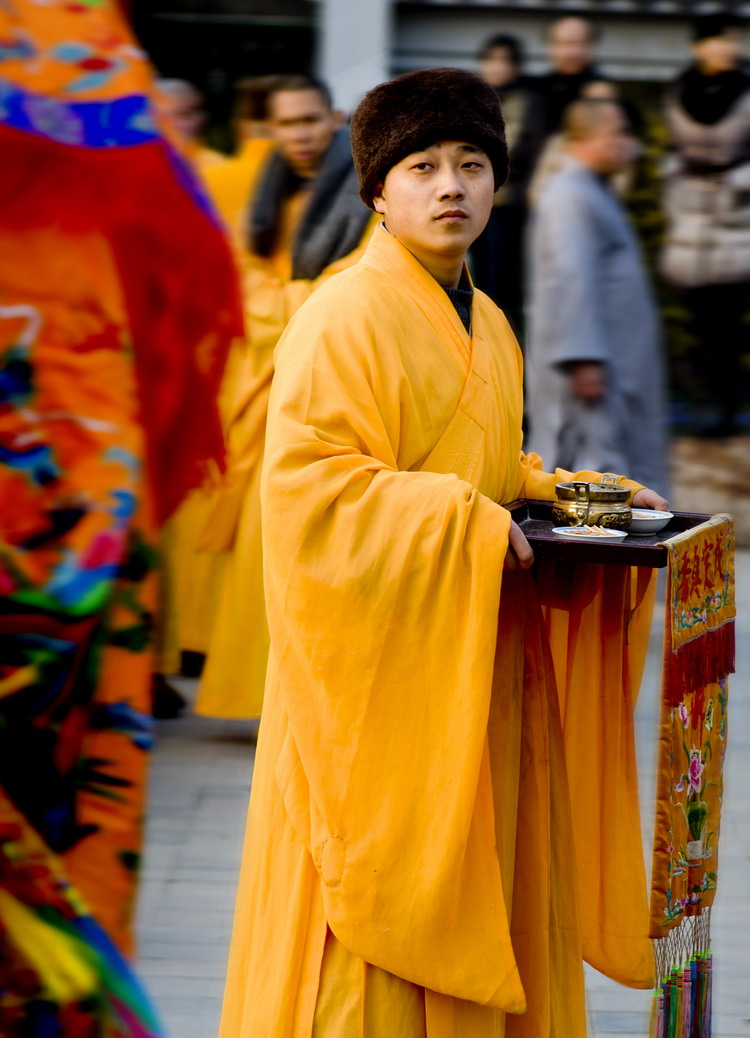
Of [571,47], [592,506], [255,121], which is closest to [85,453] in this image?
[592,506]

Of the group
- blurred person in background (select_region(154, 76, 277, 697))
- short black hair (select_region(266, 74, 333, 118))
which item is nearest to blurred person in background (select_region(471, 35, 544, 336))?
blurred person in background (select_region(154, 76, 277, 697))

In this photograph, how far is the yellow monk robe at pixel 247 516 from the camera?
15.9 ft

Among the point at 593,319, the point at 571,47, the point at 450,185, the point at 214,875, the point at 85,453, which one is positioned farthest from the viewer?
the point at 571,47

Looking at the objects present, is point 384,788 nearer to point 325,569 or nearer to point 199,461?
point 325,569

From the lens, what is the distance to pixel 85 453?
162 cm

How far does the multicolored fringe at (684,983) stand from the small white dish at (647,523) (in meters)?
0.63

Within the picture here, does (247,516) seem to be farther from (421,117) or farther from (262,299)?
(421,117)

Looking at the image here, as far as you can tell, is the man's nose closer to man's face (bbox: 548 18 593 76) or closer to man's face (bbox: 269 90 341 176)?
man's face (bbox: 269 90 341 176)

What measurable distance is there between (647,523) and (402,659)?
0.45m

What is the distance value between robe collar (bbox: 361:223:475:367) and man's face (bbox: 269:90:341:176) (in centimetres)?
270

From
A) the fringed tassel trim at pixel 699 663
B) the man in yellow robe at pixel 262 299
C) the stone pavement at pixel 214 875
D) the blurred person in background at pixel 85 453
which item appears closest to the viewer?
the blurred person in background at pixel 85 453

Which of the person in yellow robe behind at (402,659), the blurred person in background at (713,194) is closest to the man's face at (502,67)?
the blurred person in background at (713,194)

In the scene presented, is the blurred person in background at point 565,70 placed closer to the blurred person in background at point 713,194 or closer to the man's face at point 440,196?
the blurred person in background at point 713,194

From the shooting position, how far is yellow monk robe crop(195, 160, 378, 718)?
486 cm
